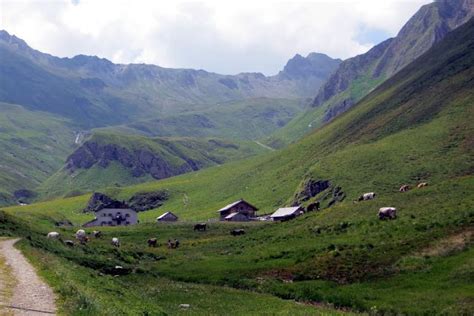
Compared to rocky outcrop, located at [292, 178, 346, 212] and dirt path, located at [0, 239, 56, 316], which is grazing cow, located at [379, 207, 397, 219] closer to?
dirt path, located at [0, 239, 56, 316]

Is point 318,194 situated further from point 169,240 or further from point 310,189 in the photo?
A: point 169,240

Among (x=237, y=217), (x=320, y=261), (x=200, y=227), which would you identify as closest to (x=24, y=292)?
(x=320, y=261)

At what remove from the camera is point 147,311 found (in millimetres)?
29312

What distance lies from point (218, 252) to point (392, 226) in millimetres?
24929

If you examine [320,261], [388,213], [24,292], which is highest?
[388,213]

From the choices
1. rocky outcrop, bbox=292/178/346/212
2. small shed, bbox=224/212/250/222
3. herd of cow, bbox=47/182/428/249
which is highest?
rocky outcrop, bbox=292/178/346/212

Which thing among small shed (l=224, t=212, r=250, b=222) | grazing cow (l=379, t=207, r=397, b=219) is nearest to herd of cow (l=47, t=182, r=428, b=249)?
grazing cow (l=379, t=207, r=397, b=219)

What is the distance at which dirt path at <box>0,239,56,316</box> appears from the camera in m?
22.6

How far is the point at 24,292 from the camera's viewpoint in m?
26.8

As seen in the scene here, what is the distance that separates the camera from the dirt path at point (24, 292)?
74.1 ft

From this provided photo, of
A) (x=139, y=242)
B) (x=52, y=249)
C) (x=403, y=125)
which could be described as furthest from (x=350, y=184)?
(x=52, y=249)

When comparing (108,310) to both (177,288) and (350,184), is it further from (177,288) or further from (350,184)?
(350,184)

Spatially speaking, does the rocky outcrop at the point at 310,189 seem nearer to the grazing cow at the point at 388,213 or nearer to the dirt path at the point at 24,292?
the grazing cow at the point at 388,213

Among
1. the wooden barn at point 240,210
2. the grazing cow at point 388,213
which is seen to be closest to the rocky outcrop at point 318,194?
the wooden barn at point 240,210
